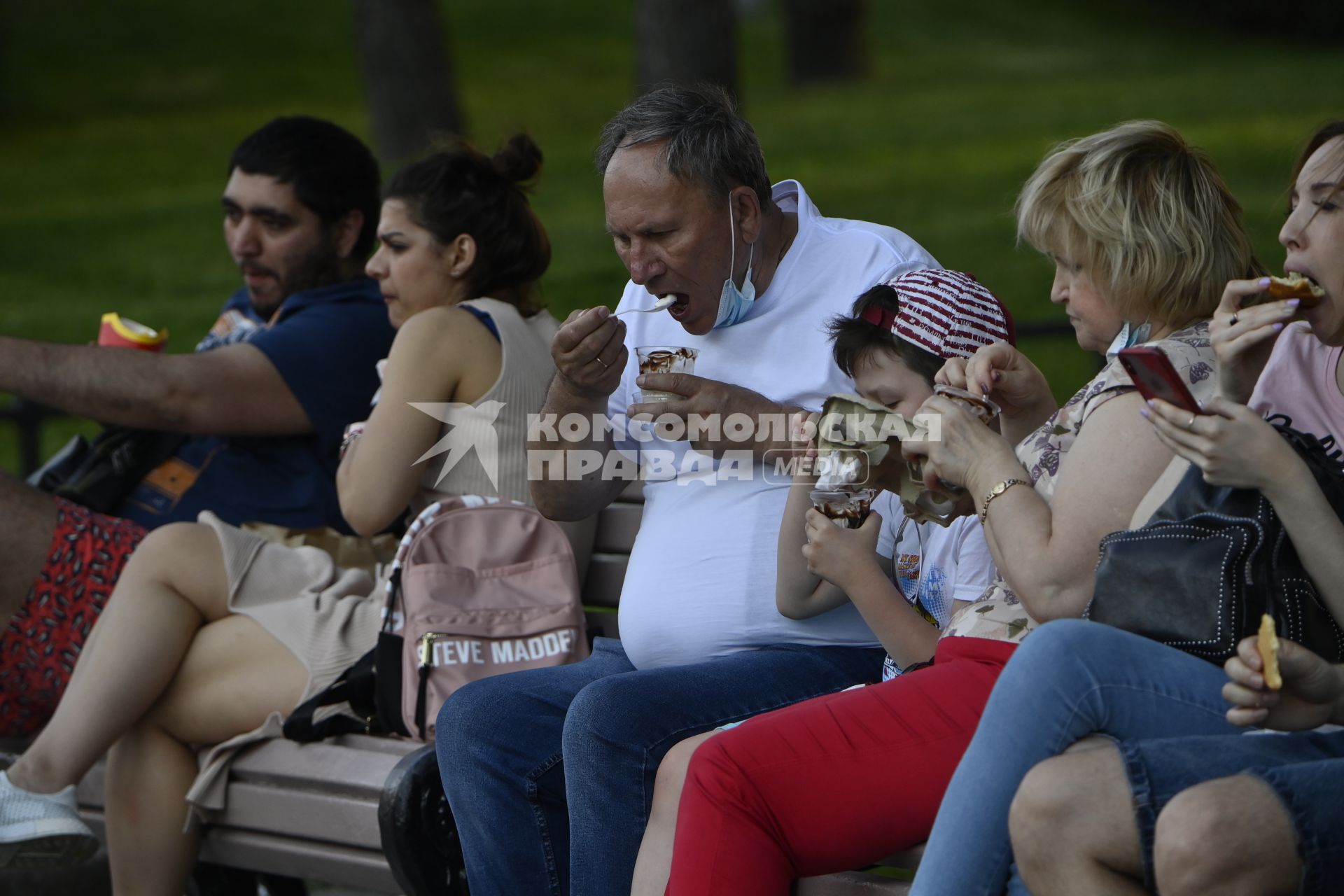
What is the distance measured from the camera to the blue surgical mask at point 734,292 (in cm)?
316

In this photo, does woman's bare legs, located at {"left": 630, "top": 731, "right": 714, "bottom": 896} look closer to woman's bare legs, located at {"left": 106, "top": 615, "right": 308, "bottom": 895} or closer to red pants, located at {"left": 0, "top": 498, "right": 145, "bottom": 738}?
woman's bare legs, located at {"left": 106, "top": 615, "right": 308, "bottom": 895}

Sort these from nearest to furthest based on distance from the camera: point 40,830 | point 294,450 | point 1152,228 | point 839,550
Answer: point 1152,228 < point 839,550 < point 40,830 < point 294,450

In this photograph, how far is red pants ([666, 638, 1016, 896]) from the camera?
2.44 meters

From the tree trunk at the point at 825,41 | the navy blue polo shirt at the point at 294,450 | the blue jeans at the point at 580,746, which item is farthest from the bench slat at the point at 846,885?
the tree trunk at the point at 825,41

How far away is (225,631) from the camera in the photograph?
3.52 metres

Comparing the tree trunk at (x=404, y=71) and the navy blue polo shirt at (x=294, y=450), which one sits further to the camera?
the tree trunk at (x=404, y=71)

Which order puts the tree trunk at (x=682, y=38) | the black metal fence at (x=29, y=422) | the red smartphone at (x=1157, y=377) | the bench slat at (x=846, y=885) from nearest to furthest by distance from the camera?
the red smartphone at (x=1157, y=377) → the bench slat at (x=846, y=885) → the black metal fence at (x=29, y=422) → the tree trunk at (x=682, y=38)

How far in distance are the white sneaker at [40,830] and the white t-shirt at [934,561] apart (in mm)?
1739

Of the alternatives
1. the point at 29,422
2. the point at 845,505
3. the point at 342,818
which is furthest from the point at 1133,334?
the point at 29,422

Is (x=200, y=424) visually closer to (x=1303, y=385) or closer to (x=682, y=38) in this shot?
(x=1303, y=385)

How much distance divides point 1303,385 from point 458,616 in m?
1.65

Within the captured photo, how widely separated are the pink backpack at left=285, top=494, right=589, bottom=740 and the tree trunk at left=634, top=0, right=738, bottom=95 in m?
6.98

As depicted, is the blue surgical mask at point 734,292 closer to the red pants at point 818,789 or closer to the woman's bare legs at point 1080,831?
the red pants at point 818,789

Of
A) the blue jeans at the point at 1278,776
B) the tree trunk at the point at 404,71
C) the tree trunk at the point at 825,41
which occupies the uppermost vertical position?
the tree trunk at the point at 825,41
